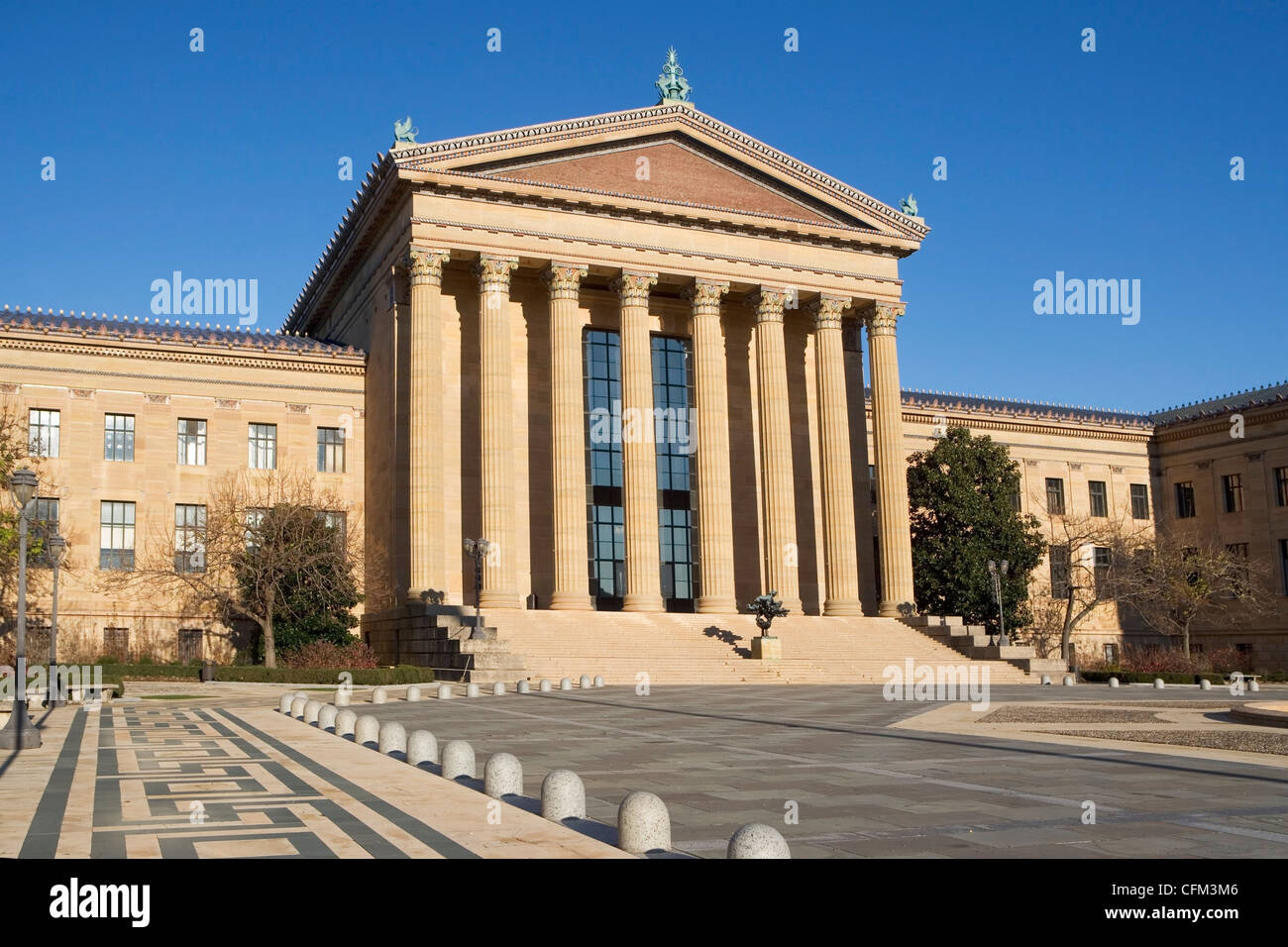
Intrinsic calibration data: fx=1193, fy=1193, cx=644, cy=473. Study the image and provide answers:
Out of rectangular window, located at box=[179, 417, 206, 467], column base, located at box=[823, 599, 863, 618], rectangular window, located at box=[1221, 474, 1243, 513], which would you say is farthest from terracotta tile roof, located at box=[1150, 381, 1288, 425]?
rectangular window, located at box=[179, 417, 206, 467]

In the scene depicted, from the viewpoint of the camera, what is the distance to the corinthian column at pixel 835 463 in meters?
53.9

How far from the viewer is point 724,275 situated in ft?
177

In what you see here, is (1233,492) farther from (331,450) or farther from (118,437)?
(118,437)

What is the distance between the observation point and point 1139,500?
73375 millimetres

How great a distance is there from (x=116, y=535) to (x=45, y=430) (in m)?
5.31

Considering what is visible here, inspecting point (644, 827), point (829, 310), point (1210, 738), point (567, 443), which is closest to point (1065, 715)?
point (1210, 738)

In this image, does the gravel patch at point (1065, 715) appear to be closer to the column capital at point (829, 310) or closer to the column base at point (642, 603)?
the column base at point (642, 603)

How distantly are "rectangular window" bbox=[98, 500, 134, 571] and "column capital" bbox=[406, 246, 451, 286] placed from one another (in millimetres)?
16500

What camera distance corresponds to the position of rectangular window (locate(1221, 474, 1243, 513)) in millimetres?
68062

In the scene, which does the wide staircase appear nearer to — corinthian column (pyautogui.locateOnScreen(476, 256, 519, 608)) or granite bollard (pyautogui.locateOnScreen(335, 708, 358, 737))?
corinthian column (pyautogui.locateOnScreen(476, 256, 519, 608))

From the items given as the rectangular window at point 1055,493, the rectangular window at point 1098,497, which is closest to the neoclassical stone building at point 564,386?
the rectangular window at point 1055,493

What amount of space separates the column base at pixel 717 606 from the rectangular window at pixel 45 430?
28313 mm
